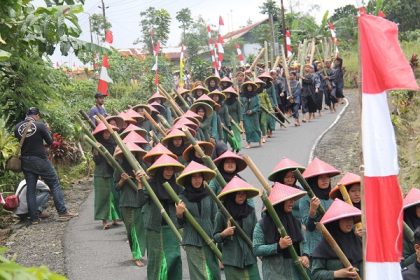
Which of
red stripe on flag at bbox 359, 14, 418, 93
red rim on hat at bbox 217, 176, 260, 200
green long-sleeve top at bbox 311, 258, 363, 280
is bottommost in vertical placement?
green long-sleeve top at bbox 311, 258, 363, 280

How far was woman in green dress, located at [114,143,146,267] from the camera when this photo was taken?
10180 millimetres

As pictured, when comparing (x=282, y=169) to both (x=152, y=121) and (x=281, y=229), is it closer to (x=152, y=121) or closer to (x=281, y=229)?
(x=281, y=229)

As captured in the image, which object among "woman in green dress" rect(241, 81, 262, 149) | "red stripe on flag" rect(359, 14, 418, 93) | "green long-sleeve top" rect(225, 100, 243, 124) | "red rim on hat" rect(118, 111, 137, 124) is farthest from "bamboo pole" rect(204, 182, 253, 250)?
"woman in green dress" rect(241, 81, 262, 149)

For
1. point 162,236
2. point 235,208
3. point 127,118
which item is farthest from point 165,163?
point 127,118

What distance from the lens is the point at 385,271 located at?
443cm

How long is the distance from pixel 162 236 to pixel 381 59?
501 centimetres

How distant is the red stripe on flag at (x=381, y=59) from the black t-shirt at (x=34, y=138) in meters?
8.15

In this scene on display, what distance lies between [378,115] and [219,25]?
794 inches

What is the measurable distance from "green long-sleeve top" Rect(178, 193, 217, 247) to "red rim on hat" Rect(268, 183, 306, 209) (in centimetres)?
125

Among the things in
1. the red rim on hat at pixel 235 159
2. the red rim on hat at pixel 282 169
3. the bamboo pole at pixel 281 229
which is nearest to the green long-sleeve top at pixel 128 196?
the red rim on hat at pixel 235 159

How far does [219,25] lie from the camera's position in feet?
79.9

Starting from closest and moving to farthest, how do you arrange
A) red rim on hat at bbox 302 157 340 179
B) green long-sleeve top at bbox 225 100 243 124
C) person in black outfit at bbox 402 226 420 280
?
person in black outfit at bbox 402 226 420 280 < red rim on hat at bbox 302 157 340 179 < green long-sleeve top at bbox 225 100 243 124

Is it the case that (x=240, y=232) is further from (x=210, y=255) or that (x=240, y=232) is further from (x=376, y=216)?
(x=376, y=216)

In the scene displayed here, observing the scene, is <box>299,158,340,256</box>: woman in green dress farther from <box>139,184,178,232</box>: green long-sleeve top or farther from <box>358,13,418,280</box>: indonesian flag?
<box>358,13,418,280</box>: indonesian flag
